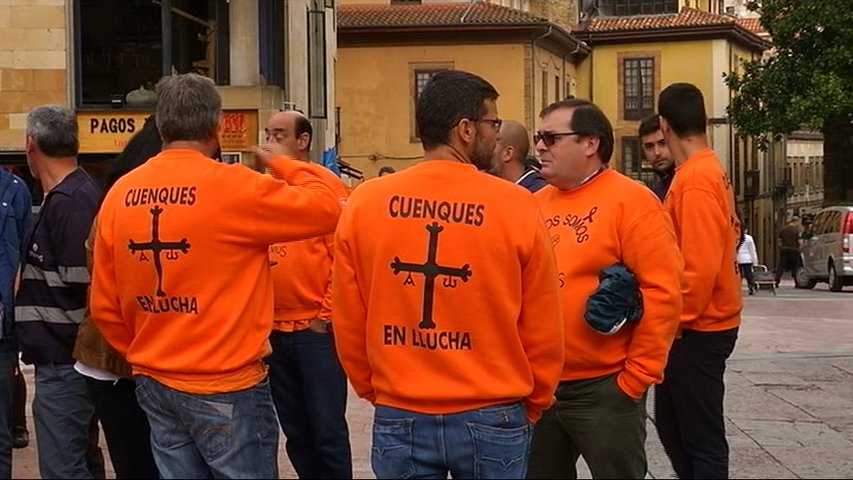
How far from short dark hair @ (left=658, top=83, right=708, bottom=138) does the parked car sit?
26.3 metres

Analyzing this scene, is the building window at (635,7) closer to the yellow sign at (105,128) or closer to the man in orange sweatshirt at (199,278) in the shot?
the yellow sign at (105,128)

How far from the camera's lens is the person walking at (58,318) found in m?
6.08

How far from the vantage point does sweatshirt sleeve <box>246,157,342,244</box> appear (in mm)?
4801

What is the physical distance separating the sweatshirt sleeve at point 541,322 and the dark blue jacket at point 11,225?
132 inches

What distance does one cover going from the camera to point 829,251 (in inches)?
1303

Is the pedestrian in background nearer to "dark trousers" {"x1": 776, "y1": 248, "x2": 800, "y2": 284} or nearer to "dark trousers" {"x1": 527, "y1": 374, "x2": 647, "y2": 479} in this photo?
"dark trousers" {"x1": 527, "y1": 374, "x2": 647, "y2": 479}

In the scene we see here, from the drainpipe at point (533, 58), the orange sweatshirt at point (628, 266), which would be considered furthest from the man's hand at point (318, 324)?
the drainpipe at point (533, 58)

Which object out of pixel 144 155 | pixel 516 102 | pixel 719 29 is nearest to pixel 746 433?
pixel 144 155

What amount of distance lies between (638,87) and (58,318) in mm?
54037

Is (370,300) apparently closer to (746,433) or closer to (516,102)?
(746,433)

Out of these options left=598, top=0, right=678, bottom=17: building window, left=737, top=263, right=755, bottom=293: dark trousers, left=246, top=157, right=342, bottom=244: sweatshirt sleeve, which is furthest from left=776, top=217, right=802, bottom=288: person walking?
left=246, top=157, right=342, bottom=244: sweatshirt sleeve

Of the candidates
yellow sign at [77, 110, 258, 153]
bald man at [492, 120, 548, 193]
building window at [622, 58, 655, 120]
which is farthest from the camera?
building window at [622, 58, 655, 120]

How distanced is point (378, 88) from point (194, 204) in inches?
1709

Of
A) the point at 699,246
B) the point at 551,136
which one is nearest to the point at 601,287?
the point at 551,136
